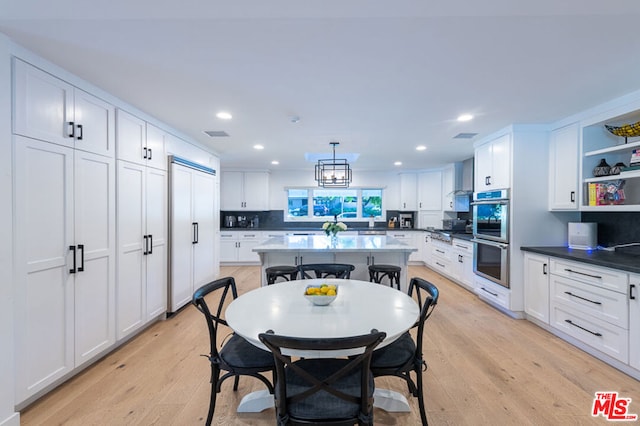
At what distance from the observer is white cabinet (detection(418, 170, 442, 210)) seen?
6516 mm

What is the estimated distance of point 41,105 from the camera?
1883 mm

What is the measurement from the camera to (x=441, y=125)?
330 cm

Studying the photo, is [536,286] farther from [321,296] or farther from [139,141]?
[139,141]

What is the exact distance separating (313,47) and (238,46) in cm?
48

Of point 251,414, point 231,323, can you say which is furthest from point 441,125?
point 251,414

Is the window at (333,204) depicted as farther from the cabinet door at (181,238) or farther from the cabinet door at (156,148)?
the cabinet door at (156,148)

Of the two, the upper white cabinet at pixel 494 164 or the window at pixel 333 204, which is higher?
the upper white cabinet at pixel 494 164

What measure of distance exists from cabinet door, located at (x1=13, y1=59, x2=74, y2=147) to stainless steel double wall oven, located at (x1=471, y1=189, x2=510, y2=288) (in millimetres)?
4448

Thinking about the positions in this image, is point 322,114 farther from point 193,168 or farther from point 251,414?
point 251,414

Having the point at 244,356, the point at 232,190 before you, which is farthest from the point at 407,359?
the point at 232,190

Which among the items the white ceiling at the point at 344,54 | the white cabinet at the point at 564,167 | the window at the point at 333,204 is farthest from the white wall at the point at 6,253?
the window at the point at 333,204

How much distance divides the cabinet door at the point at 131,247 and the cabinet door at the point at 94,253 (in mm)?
88

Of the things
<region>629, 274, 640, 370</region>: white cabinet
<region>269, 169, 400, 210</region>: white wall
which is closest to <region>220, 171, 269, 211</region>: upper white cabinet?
A: <region>269, 169, 400, 210</region>: white wall

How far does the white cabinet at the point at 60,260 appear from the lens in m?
1.77
